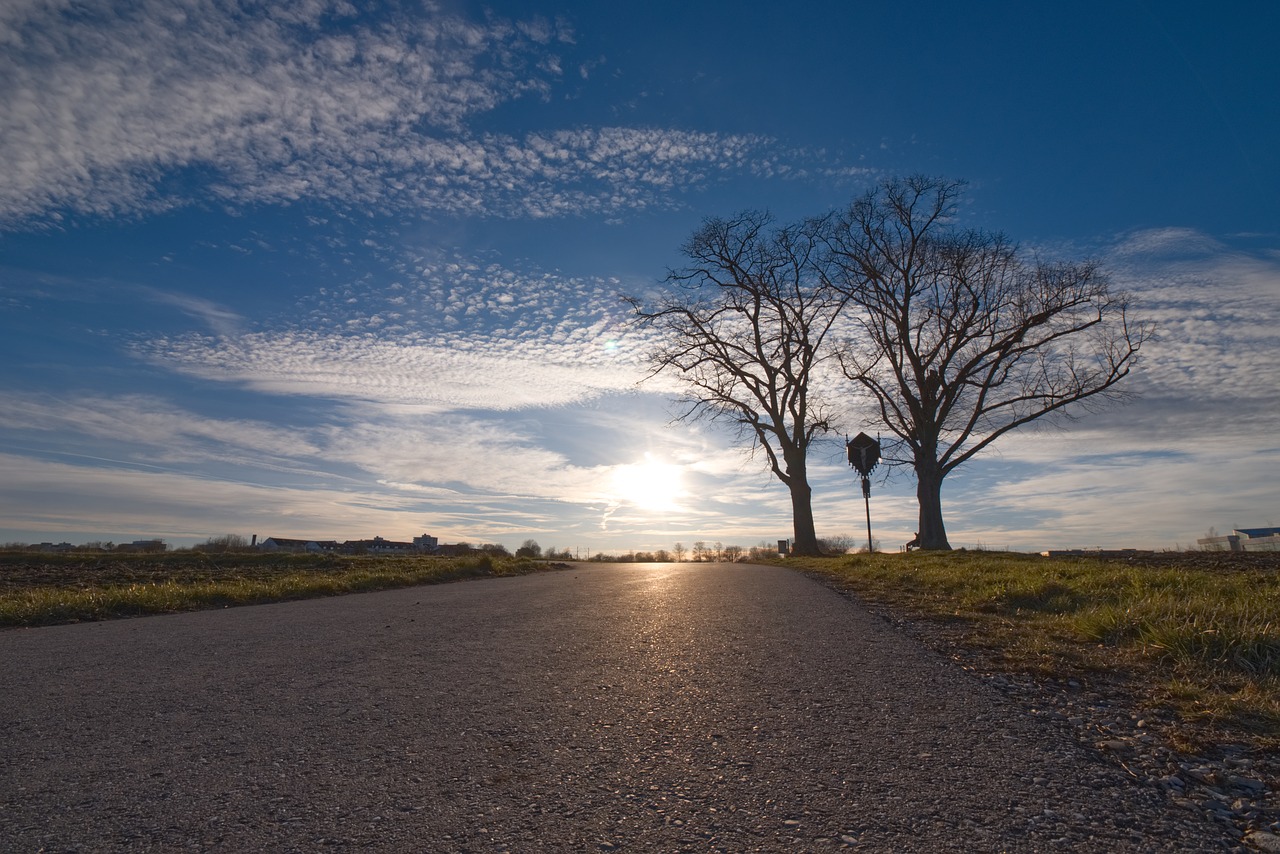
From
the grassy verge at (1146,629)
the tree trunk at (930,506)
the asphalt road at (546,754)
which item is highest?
the tree trunk at (930,506)

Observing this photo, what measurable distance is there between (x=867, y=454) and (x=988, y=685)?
2117 cm

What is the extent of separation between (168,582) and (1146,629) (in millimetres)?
14337

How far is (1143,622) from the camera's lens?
5137 mm

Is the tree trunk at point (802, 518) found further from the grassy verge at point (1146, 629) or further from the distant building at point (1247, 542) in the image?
the grassy verge at point (1146, 629)

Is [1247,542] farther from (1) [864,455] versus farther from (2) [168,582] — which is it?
(2) [168,582]

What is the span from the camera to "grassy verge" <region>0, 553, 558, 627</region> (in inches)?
339

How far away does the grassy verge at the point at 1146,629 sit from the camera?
3594 millimetres

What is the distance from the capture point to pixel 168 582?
1300 centimetres

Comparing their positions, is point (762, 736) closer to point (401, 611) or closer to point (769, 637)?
point (769, 637)

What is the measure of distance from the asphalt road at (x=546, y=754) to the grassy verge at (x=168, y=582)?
340cm

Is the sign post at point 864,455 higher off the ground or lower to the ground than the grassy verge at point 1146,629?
higher

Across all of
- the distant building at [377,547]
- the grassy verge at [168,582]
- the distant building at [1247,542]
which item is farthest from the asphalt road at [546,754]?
the distant building at [377,547]

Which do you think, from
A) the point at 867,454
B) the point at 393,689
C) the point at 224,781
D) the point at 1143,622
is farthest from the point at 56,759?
the point at 867,454

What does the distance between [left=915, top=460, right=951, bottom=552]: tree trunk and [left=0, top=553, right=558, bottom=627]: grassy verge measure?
1202cm
